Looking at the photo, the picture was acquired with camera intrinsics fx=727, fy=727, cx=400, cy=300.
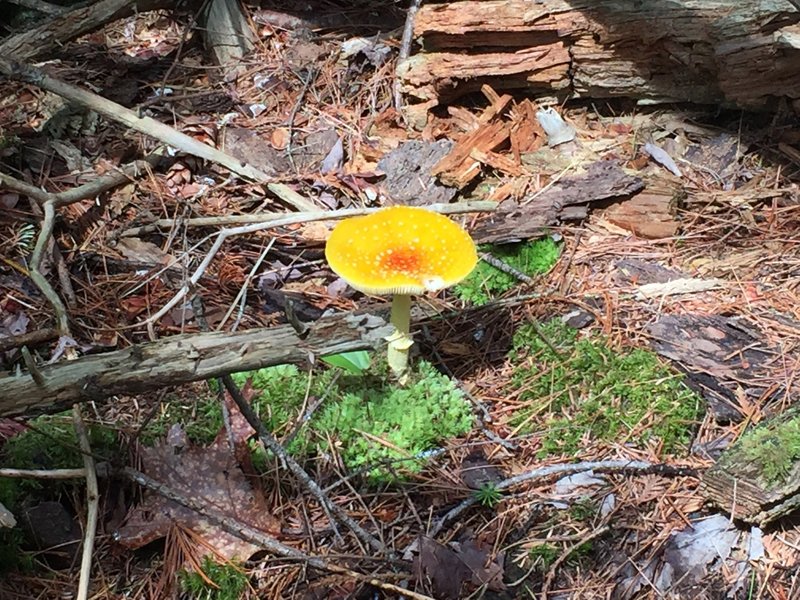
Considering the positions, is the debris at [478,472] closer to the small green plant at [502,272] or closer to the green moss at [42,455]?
the small green plant at [502,272]

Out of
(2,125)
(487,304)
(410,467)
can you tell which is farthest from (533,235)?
(2,125)

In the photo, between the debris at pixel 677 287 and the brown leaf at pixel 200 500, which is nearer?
the brown leaf at pixel 200 500

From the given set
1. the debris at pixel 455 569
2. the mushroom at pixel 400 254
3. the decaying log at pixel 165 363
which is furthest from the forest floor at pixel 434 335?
the mushroom at pixel 400 254

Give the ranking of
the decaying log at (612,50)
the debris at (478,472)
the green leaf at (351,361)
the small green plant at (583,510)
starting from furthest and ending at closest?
the decaying log at (612,50) < the green leaf at (351,361) < the debris at (478,472) < the small green plant at (583,510)

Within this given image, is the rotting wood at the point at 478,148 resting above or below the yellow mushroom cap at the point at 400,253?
below

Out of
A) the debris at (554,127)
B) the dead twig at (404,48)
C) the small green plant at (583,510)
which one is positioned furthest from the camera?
the dead twig at (404,48)

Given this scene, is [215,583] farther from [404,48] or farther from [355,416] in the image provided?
[404,48]

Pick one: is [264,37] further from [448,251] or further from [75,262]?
[448,251]
